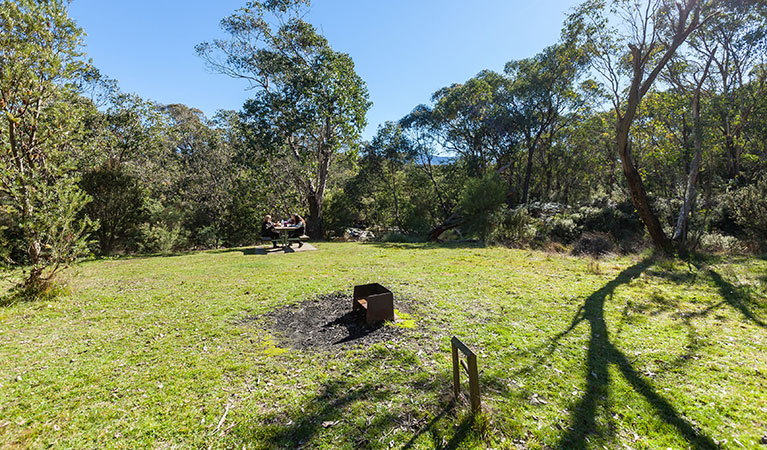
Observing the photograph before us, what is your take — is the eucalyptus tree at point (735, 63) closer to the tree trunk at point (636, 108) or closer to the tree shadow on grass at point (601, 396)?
the tree trunk at point (636, 108)

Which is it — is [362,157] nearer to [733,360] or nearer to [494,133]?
[494,133]

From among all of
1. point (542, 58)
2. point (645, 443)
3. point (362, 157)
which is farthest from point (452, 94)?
point (645, 443)

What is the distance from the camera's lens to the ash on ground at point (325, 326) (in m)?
3.94

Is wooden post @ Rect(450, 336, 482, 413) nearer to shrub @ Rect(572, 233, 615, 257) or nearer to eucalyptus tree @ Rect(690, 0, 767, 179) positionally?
shrub @ Rect(572, 233, 615, 257)

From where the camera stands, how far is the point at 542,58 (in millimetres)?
20516

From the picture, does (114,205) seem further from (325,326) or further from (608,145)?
(608,145)

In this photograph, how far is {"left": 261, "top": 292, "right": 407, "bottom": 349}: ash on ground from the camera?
3.94m

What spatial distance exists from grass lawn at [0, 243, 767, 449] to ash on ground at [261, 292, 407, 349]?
13cm

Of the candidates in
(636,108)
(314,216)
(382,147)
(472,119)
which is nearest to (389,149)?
(382,147)

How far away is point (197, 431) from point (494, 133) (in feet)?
81.3

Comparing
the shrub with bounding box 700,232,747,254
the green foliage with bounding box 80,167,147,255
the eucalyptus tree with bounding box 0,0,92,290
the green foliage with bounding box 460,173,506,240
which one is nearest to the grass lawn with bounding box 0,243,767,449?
the eucalyptus tree with bounding box 0,0,92,290

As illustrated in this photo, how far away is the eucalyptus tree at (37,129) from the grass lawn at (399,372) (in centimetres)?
106

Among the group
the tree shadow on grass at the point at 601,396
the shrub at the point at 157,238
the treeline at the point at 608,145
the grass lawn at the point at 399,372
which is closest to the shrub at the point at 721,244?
the treeline at the point at 608,145

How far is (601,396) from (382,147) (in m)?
23.7
